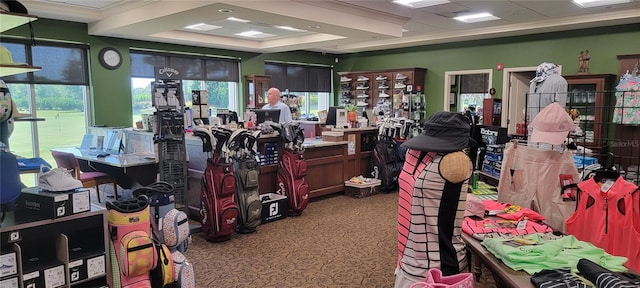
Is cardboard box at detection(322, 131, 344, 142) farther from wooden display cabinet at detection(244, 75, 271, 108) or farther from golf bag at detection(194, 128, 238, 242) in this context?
wooden display cabinet at detection(244, 75, 271, 108)

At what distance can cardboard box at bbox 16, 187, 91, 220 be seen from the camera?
2.54 meters

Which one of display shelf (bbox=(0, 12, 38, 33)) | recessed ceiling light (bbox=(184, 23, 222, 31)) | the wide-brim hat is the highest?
recessed ceiling light (bbox=(184, 23, 222, 31))

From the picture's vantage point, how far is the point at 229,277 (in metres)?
3.64

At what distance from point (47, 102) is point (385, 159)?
589cm

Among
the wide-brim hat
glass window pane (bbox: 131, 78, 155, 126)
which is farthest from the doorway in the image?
the wide-brim hat

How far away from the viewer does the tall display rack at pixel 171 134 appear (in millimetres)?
4625

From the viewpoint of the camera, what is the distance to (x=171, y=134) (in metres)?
4.66

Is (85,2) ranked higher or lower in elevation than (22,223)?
higher

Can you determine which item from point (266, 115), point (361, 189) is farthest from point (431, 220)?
point (361, 189)

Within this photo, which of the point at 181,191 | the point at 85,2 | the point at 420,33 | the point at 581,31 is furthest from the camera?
the point at 420,33

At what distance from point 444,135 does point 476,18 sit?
246 inches

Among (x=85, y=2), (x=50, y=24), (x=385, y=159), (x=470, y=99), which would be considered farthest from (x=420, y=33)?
(x=50, y=24)

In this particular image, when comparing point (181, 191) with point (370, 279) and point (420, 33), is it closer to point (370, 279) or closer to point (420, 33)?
point (370, 279)

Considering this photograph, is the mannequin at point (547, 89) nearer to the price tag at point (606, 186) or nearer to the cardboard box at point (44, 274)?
the price tag at point (606, 186)
